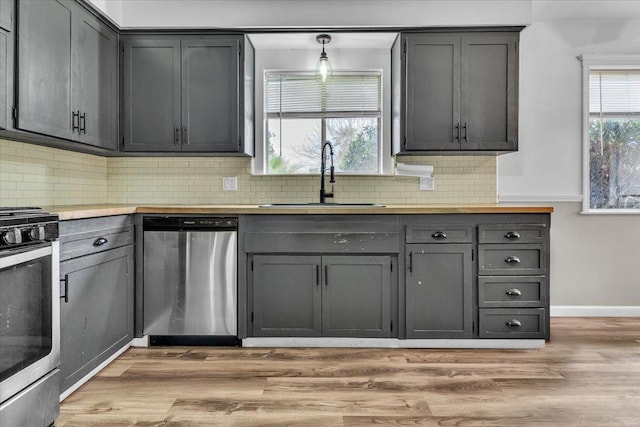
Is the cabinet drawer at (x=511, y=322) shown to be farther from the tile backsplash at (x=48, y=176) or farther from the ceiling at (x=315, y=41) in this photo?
the tile backsplash at (x=48, y=176)

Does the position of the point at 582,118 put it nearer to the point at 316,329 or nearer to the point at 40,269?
the point at 316,329

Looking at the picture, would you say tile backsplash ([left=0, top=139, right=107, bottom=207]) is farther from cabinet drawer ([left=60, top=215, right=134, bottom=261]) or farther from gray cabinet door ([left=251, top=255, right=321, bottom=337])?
gray cabinet door ([left=251, top=255, right=321, bottom=337])

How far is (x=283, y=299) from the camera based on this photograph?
2.75 meters

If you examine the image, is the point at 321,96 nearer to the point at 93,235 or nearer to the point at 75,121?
the point at 75,121

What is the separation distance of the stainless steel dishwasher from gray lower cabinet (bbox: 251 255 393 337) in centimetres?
18

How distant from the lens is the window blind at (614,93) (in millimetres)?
3617

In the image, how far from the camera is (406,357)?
2.61 metres

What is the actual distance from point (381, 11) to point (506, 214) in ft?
5.49

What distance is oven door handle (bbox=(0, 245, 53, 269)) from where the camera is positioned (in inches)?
57.3

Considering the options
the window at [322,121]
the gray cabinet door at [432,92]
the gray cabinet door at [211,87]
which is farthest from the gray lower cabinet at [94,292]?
the gray cabinet door at [432,92]

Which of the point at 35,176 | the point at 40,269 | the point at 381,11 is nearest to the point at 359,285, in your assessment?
the point at 40,269

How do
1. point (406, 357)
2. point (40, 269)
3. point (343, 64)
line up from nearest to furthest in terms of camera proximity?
1. point (40, 269)
2. point (406, 357)
3. point (343, 64)

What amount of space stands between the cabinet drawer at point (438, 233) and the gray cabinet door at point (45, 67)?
85.9 inches

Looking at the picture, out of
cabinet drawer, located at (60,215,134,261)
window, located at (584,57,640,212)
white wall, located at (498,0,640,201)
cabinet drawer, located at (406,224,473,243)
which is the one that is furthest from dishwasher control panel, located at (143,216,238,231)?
window, located at (584,57,640,212)
